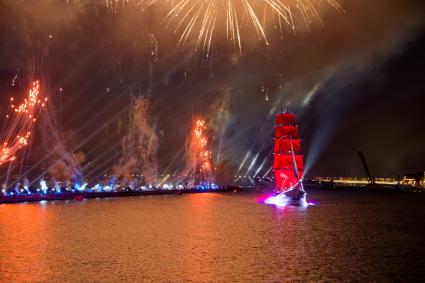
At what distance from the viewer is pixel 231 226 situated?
1395 inches

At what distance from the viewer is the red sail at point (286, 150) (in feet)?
327

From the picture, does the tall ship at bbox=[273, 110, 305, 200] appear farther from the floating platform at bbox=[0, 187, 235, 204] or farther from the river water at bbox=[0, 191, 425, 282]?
the river water at bbox=[0, 191, 425, 282]

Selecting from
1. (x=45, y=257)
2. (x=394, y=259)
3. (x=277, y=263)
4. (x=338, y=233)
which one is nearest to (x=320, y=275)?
(x=277, y=263)

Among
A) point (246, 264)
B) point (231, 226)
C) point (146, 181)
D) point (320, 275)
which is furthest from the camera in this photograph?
point (146, 181)

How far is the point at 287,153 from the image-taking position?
102 metres

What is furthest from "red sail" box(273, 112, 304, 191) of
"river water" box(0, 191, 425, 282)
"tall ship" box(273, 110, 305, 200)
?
"river water" box(0, 191, 425, 282)

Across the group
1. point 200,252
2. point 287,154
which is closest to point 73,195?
point 287,154

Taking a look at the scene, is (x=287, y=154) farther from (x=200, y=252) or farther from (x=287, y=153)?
(x=200, y=252)

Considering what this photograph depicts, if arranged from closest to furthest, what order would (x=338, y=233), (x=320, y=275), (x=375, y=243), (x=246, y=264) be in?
1. (x=320, y=275)
2. (x=246, y=264)
3. (x=375, y=243)
4. (x=338, y=233)

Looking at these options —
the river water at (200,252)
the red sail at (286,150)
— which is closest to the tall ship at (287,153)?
the red sail at (286,150)

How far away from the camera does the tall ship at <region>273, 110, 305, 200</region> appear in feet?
324

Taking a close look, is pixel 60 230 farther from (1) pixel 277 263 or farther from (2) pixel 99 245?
(1) pixel 277 263

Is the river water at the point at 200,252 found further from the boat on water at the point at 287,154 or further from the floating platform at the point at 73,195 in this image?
the boat on water at the point at 287,154

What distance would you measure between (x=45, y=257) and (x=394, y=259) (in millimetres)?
15194
